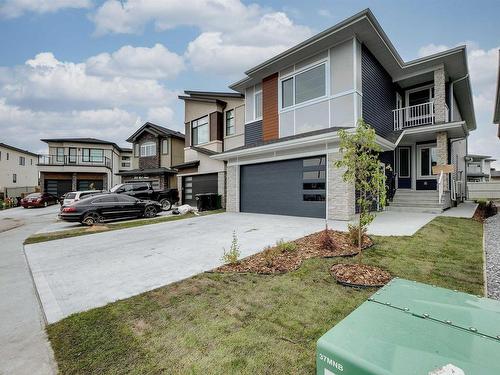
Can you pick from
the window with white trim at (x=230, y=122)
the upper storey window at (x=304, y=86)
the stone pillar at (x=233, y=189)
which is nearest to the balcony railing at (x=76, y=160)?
the window with white trim at (x=230, y=122)

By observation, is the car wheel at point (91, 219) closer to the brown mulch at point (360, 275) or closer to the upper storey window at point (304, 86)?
the upper storey window at point (304, 86)

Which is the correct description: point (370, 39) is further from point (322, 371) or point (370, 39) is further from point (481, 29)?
point (322, 371)

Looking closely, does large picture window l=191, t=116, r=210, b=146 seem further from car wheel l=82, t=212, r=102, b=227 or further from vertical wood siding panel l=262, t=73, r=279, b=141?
car wheel l=82, t=212, r=102, b=227

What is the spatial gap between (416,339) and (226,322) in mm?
2257

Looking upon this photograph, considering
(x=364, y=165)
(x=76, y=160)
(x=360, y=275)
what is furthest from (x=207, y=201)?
(x=76, y=160)

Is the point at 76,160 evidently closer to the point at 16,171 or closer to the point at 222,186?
the point at 16,171

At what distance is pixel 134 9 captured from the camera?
1153 centimetres

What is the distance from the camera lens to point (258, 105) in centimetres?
1534

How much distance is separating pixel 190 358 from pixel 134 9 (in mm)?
14243

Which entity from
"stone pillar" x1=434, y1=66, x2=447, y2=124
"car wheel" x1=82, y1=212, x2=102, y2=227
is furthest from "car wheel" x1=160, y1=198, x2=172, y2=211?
"stone pillar" x1=434, y1=66, x2=447, y2=124

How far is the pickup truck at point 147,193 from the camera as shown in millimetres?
18609

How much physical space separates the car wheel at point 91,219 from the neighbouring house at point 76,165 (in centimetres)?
2337

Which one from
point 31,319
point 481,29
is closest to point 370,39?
point 481,29

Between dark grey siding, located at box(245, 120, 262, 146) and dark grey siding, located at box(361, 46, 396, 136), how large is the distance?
230 inches
